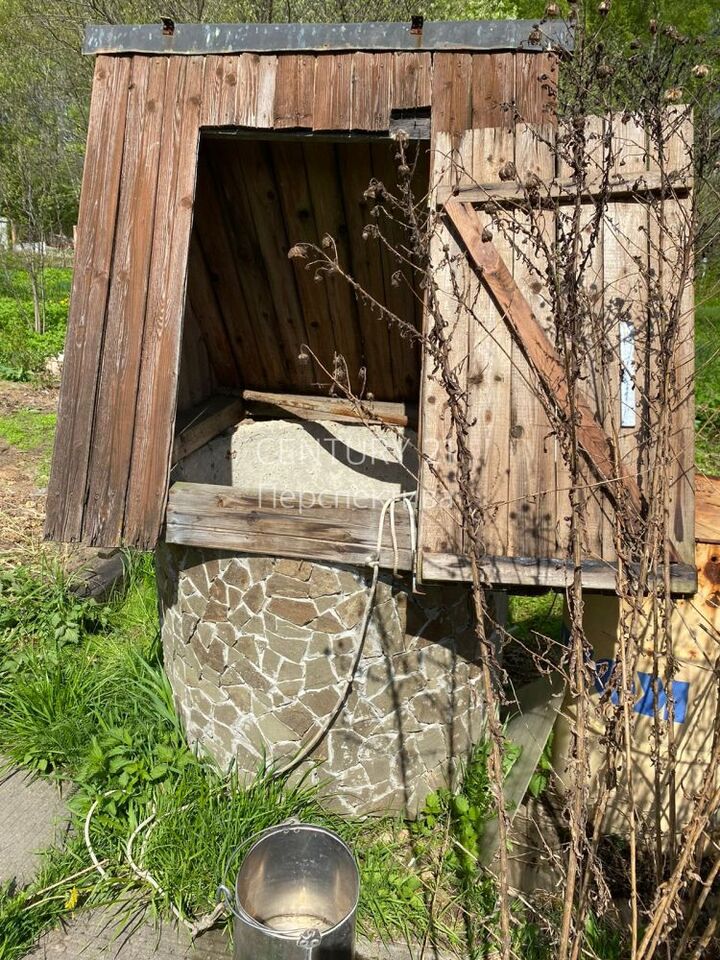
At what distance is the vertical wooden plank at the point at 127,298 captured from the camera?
2.90 m

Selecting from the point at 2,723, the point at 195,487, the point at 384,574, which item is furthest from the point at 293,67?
the point at 2,723

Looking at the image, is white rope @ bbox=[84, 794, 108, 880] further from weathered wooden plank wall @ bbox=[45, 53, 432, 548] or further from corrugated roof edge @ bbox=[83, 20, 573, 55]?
corrugated roof edge @ bbox=[83, 20, 573, 55]

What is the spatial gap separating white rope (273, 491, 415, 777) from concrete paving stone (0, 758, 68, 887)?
3.34 feet

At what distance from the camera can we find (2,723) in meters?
3.47

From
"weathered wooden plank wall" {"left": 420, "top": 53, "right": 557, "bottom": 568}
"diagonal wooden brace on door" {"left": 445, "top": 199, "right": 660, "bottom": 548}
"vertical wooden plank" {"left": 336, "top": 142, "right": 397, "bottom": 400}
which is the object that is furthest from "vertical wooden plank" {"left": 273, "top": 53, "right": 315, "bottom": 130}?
"diagonal wooden brace on door" {"left": 445, "top": 199, "right": 660, "bottom": 548}

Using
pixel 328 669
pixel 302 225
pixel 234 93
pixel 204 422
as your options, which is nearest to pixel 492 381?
pixel 328 669

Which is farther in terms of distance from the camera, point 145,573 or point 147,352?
point 145,573

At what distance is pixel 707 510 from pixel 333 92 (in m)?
2.37

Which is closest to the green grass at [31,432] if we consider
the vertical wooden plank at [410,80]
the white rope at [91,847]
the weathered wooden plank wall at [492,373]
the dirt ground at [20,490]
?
the dirt ground at [20,490]

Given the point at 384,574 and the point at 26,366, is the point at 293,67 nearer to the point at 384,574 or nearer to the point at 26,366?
the point at 384,574

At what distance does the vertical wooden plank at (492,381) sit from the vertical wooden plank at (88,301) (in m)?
1.56

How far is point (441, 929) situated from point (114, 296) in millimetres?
2852

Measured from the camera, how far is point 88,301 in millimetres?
2986

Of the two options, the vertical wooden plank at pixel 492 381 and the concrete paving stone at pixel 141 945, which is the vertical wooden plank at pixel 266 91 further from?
the concrete paving stone at pixel 141 945
